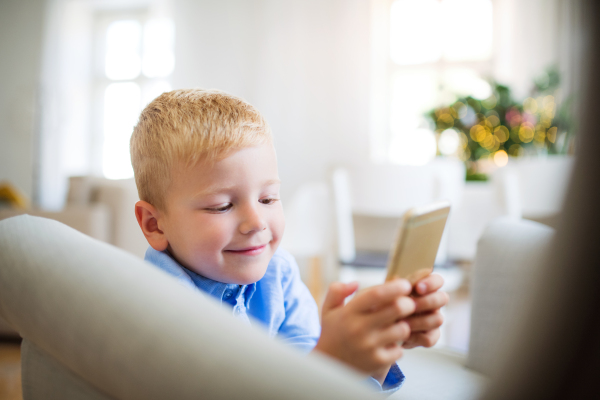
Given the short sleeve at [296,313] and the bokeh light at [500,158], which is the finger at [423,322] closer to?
the short sleeve at [296,313]

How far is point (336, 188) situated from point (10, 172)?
5469mm

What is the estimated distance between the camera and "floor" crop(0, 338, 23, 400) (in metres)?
1.60

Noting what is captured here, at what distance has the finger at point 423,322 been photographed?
486 millimetres

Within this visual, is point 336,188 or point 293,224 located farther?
point 293,224

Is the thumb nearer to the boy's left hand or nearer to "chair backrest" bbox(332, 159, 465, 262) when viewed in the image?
the boy's left hand

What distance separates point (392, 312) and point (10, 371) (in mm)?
1896

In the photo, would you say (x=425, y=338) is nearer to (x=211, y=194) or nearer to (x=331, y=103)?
(x=211, y=194)

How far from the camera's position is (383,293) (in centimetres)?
42

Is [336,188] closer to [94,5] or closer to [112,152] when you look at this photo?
[112,152]

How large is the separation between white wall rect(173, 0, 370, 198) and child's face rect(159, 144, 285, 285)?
3.84m

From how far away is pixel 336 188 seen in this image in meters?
1.95

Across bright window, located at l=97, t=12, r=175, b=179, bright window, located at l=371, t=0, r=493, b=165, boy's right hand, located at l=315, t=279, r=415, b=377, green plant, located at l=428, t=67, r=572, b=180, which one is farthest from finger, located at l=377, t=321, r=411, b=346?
bright window, located at l=97, t=12, r=175, b=179

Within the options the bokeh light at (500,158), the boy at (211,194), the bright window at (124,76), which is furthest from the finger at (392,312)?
the bright window at (124,76)

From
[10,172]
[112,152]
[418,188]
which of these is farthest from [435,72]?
[10,172]
